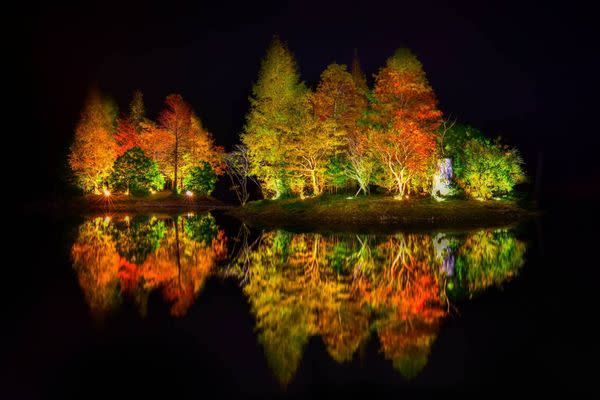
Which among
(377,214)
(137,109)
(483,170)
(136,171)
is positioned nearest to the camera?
(377,214)

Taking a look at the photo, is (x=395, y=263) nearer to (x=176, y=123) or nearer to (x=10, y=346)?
(x=10, y=346)

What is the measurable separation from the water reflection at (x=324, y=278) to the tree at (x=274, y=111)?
57.6 feet

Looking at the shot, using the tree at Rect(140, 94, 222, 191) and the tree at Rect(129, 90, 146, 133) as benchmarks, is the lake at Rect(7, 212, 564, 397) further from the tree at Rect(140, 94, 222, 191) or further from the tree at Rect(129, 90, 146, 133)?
the tree at Rect(129, 90, 146, 133)

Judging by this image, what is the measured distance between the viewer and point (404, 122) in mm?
30359

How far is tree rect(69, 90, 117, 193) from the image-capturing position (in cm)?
5422

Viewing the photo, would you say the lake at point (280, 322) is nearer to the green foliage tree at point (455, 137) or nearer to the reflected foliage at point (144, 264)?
the reflected foliage at point (144, 264)

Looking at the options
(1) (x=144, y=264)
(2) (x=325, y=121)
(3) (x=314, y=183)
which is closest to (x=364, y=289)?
(1) (x=144, y=264)

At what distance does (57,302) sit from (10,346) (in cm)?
280

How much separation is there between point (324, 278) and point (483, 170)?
25.3 metres

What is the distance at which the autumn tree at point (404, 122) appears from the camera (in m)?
30.5

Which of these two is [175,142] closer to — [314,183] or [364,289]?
[314,183]

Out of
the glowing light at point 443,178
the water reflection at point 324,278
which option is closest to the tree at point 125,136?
the water reflection at point 324,278

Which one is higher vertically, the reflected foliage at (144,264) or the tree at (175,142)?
the tree at (175,142)

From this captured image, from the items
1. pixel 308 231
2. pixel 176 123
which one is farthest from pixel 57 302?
pixel 176 123
